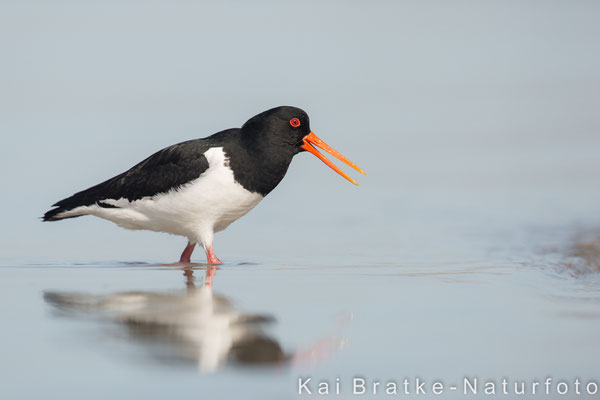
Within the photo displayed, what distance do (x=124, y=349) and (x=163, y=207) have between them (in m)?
2.89

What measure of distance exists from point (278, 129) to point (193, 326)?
2597mm

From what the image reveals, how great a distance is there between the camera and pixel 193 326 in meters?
4.78

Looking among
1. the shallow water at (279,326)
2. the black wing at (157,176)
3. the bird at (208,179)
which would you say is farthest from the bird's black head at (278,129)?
the shallow water at (279,326)

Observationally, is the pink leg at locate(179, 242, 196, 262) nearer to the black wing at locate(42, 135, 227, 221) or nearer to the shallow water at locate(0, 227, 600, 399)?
the shallow water at locate(0, 227, 600, 399)

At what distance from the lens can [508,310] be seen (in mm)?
5387

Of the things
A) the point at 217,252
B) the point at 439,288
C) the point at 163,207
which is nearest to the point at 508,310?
the point at 439,288

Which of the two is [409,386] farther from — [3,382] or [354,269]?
[354,269]

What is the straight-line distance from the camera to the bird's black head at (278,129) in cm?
695

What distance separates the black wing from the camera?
691 centimetres

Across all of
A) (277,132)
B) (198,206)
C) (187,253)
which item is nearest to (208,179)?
(198,206)

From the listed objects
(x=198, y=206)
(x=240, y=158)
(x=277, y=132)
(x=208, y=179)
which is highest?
(x=277, y=132)

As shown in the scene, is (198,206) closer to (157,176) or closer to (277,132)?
(157,176)

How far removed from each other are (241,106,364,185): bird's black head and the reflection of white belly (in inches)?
11.8

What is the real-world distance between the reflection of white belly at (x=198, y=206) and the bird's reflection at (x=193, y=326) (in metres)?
0.94
